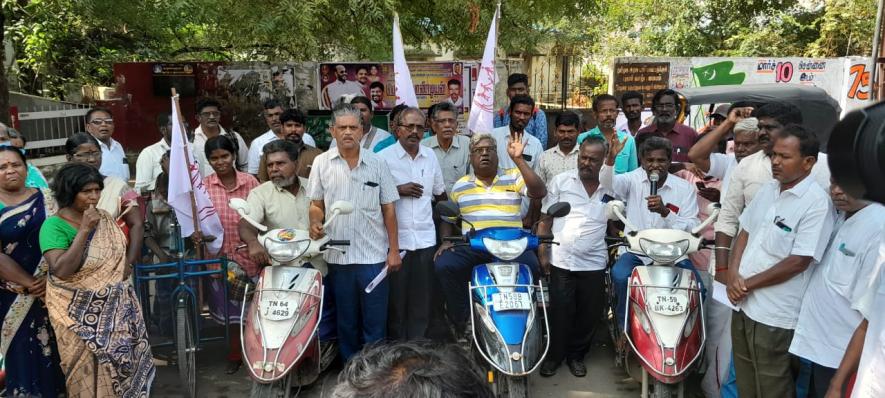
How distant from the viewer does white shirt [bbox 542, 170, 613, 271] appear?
15.7ft

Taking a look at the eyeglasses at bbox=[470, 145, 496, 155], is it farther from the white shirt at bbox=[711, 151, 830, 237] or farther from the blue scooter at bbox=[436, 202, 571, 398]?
the white shirt at bbox=[711, 151, 830, 237]

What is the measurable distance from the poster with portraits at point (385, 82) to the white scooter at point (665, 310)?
7.47 meters

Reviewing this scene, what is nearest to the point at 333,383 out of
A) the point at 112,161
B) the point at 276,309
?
the point at 276,309

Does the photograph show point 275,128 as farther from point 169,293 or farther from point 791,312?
point 791,312

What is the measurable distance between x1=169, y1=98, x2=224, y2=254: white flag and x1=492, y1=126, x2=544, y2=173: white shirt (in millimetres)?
2188

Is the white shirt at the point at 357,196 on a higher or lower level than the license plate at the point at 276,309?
higher

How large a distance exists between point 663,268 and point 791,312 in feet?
2.51

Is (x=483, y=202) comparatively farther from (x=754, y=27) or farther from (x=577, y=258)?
(x=754, y=27)

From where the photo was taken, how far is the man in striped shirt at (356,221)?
452 centimetres

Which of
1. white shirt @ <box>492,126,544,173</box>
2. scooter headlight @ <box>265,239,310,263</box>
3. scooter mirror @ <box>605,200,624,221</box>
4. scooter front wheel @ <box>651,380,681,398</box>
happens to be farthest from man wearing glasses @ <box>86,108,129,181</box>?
scooter front wheel @ <box>651,380,681,398</box>

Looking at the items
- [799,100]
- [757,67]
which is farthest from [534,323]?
[757,67]

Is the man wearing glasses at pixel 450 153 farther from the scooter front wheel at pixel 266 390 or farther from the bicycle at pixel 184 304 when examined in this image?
the scooter front wheel at pixel 266 390

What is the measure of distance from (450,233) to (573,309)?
104cm

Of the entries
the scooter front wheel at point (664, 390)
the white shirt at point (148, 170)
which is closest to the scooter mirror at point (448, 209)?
the scooter front wheel at point (664, 390)
